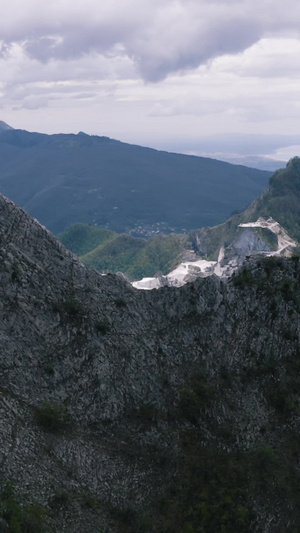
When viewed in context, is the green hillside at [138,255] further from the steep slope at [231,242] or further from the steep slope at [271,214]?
the steep slope at [271,214]

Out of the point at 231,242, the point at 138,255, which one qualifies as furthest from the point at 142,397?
the point at 138,255

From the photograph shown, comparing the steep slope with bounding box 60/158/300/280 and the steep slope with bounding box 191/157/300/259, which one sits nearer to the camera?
the steep slope with bounding box 60/158/300/280

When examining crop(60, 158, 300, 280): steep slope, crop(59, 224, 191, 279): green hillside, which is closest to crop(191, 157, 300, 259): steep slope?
crop(60, 158, 300, 280): steep slope

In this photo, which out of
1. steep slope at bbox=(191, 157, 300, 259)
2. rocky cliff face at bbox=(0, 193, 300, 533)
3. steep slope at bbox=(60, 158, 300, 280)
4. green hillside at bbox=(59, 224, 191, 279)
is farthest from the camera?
green hillside at bbox=(59, 224, 191, 279)

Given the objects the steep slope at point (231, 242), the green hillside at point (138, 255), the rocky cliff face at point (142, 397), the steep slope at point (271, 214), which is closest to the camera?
the rocky cliff face at point (142, 397)

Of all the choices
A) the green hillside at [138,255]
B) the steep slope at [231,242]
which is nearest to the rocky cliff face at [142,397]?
the steep slope at [231,242]

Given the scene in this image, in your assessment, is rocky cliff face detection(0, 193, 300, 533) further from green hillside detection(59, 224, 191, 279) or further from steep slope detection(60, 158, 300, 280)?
green hillside detection(59, 224, 191, 279)

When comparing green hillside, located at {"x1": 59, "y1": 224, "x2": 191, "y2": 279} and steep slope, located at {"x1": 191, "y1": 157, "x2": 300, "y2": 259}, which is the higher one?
steep slope, located at {"x1": 191, "y1": 157, "x2": 300, "y2": 259}

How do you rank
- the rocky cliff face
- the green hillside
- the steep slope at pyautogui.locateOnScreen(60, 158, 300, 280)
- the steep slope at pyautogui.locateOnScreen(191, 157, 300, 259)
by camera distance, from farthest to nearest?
the green hillside → the steep slope at pyautogui.locateOnScreen(191, 157, 300, 259) → the steep slope at pyautogui.locateOnScreen(60, 158, 300, 280) → the rocky cliff face

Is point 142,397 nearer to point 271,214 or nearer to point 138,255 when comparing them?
point 271,214
